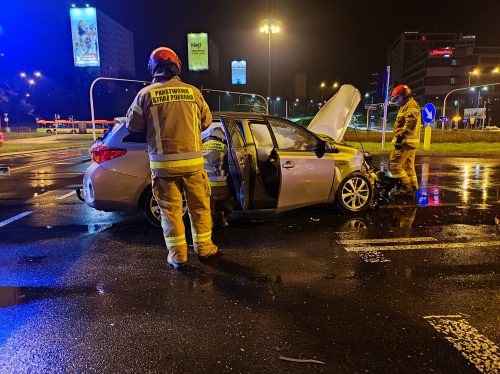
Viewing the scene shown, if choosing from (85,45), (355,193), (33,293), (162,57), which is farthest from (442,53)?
(33,293)

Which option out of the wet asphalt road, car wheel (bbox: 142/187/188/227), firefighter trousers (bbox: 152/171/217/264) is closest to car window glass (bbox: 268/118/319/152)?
the wet asphalt road

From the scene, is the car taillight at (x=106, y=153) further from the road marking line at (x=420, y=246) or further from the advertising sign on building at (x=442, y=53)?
the advertising sign on building at (x=442, y=53)

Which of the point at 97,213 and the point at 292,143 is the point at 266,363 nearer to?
the point at 292,143

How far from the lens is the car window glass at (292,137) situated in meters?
5.76

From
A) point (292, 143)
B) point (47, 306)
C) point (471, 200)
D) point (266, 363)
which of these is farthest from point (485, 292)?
point (471, 200)

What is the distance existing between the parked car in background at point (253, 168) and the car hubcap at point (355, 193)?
127 millimetres

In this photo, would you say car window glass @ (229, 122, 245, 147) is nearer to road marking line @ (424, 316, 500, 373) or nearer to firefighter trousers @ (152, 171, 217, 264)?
firefighter trousers @ (152, 171, 217, 264)

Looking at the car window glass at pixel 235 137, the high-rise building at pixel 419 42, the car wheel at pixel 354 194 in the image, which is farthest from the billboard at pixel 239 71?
the high-rise building at pixel 419 42

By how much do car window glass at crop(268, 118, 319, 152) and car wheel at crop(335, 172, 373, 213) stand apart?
31.7 inches

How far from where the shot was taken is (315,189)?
5746 mm

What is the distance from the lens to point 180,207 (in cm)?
418

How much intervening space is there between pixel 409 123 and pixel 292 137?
3047 mm

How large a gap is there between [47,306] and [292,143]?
3.69 m

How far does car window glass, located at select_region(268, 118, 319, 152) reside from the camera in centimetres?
576
